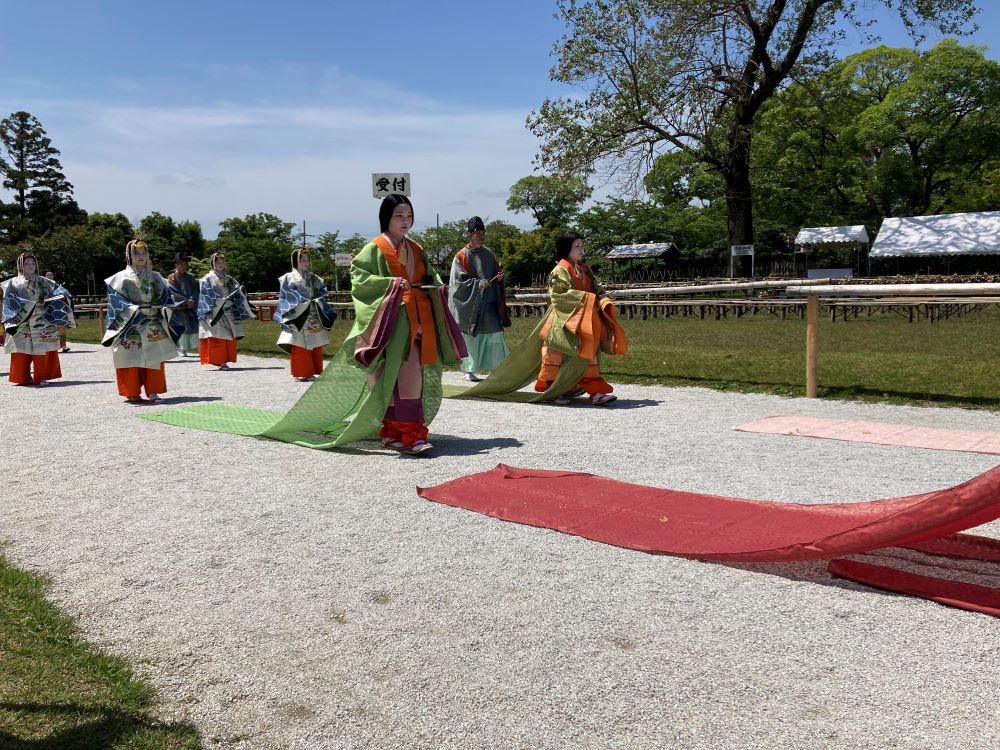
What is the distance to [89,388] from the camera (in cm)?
1146

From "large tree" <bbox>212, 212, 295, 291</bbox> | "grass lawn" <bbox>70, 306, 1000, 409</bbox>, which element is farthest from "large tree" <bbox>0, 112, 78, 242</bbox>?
"grass lawn" <bbox>70, 306, 1000, 409</bbox>

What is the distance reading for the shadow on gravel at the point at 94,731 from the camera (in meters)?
2.44

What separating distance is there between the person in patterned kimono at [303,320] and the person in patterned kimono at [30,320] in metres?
2.95

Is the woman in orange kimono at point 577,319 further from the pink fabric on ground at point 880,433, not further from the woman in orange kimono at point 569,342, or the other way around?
the pink fabric on ground at point 880,433

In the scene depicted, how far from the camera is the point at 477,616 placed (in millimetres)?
3346

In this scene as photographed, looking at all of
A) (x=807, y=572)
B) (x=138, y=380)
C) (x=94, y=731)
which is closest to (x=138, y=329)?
(x=138, y=380)

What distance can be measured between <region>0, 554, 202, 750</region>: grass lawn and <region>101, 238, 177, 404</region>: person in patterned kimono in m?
6.90

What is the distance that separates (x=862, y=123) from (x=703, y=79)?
52.9 feet

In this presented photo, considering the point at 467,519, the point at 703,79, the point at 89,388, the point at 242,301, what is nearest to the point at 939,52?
the point at 703,79

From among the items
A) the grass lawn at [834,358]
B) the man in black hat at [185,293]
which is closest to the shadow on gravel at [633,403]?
the grass lawn at [834,358]

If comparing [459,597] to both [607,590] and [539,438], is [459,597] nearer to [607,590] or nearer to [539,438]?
[607,590]

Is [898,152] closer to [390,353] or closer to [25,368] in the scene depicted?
[25,368]

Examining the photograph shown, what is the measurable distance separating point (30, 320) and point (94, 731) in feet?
35.9

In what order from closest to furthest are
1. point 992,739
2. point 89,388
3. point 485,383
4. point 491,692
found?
point 992,739, point 491,692, point 485,383, point 89,388
